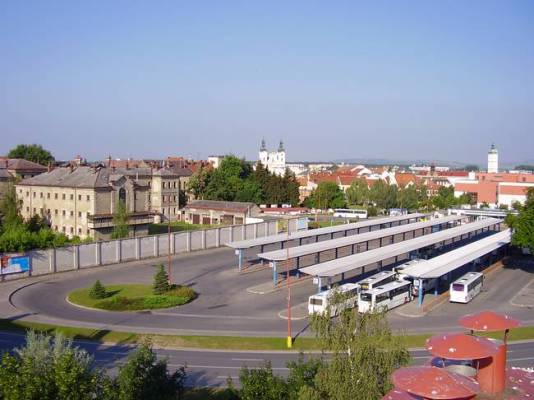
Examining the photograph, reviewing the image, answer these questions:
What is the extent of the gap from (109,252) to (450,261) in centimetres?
2448

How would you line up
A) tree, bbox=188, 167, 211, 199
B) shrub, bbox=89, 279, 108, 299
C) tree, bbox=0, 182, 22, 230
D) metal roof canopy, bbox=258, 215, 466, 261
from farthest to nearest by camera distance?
tree, bbox=188, 167, 211, 199, tree, bbox=0, 182, 22, 230, metal roof canopy, bbox=258, 215, 466, 261, shrub, bbox=89, 279, 108, 299

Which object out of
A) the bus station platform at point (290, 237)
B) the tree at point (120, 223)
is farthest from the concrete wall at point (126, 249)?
the tree at point (120, 223)

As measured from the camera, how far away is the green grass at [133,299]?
32219 mm

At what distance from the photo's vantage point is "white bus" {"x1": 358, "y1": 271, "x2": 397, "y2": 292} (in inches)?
1328

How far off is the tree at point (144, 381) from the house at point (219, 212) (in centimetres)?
5526

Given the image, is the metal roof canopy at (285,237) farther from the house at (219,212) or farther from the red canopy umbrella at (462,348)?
the red canopy umbrella at (462,348)

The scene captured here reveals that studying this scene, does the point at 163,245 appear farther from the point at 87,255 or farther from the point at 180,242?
the point at 87,255

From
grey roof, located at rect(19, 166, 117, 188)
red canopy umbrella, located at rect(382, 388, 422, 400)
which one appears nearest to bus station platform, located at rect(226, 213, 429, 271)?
grey roof, located at rect(19, 166, 117, 188)

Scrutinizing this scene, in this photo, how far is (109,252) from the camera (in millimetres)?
44188

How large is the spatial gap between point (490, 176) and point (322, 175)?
41498 millimetres

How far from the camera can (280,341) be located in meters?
26.4

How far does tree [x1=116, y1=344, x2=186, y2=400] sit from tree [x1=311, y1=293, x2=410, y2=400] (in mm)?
4162

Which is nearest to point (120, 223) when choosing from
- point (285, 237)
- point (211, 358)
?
point (285, 237)

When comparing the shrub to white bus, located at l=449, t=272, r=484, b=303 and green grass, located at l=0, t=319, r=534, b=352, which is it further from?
white bus, located at l=449, t=272, r=484, b=303
